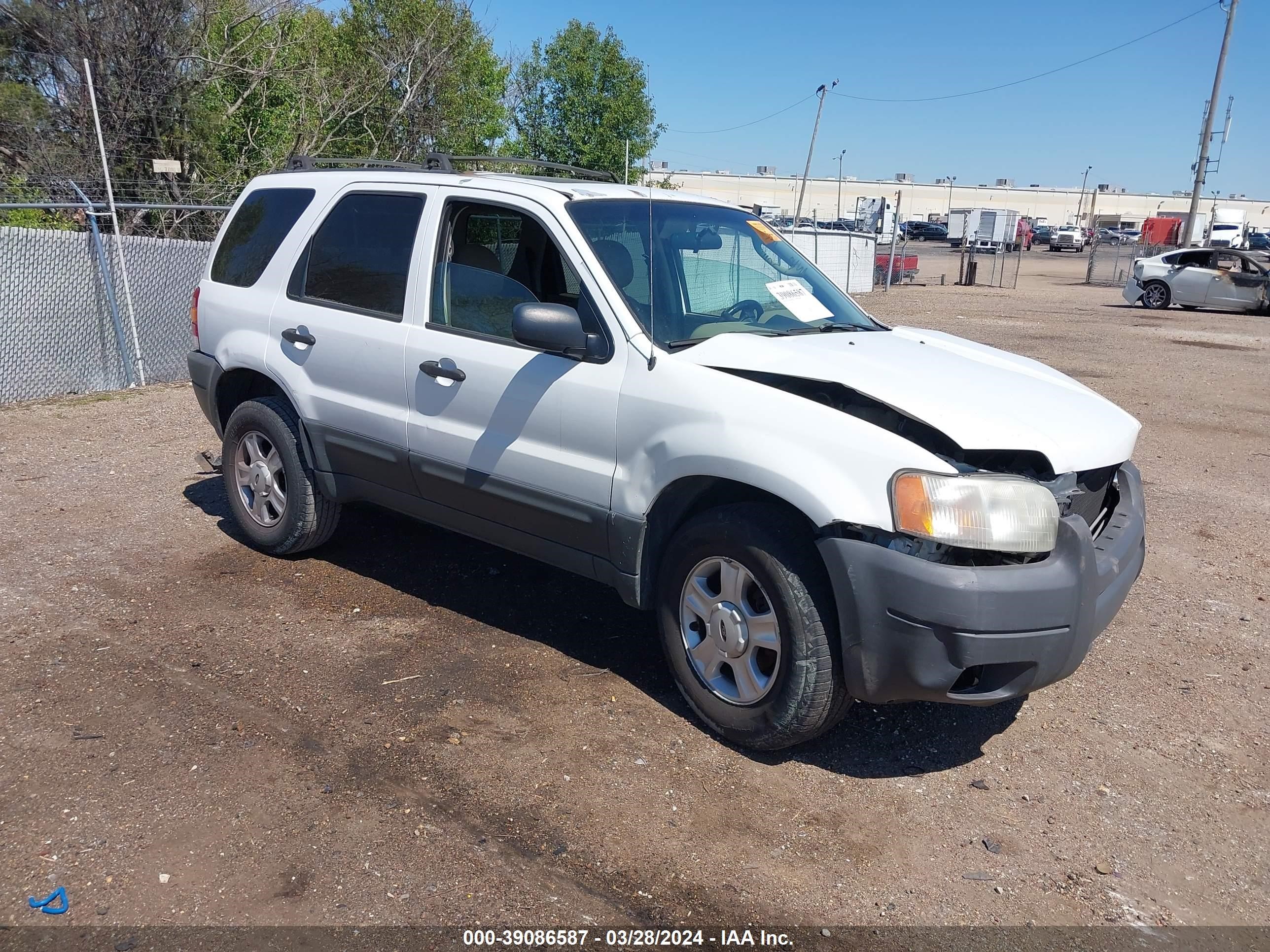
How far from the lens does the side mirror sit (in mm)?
3846

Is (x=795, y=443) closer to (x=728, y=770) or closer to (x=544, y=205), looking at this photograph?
(x=728, y=770)

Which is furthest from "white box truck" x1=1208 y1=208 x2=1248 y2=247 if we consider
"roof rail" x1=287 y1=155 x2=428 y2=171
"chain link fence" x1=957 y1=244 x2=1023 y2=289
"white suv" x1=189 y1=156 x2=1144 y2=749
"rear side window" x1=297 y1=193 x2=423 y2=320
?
"rear side window" x1=297 y1=193 x2=423 y2=320

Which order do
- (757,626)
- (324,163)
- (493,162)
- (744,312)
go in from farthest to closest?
(324,163) < (493,162) < (744,312) < (757,626)

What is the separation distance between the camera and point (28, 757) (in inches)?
143

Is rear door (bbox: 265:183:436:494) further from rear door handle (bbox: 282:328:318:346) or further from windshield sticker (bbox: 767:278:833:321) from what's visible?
windshield sticker (bbox: 767:278:833:321)

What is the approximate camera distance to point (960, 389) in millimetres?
3676

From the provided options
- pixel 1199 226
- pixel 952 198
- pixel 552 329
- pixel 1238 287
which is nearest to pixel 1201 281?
pixel 1238 287

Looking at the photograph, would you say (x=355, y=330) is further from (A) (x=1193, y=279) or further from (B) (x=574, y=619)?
(A) (x=1193, y=279)

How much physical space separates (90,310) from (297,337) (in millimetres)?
6197

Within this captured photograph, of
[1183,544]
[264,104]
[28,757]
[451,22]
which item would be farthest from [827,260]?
[28,757]

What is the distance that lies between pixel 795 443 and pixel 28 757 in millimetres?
2945

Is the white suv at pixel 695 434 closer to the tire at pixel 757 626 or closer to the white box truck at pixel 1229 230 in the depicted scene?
the tire at pixel 757 626

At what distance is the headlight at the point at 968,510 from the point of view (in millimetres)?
3234

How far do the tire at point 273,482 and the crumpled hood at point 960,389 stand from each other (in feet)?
7.98
